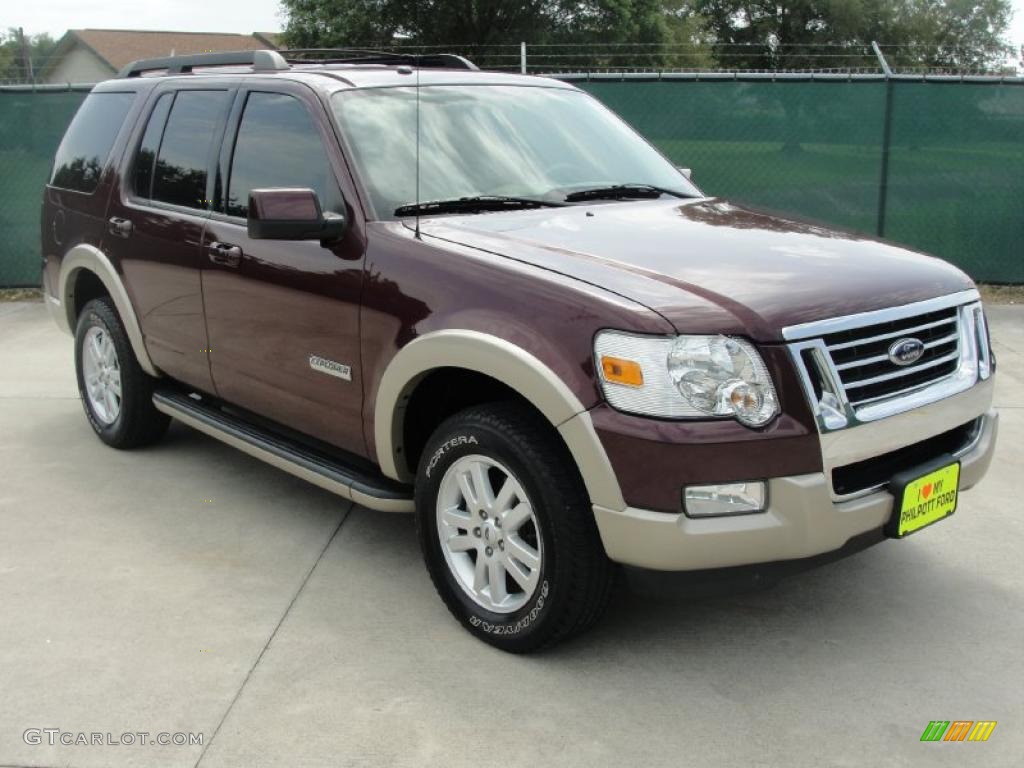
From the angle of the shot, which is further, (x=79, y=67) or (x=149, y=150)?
(x=79, y=67)

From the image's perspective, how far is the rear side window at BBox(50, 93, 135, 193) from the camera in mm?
5574

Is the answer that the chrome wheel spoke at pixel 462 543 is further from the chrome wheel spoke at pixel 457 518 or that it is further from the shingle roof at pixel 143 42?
the shingle roof at pixel 143 42

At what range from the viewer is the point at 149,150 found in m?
5.23

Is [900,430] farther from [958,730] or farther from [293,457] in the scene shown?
[293,457]

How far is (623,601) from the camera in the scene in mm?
3975

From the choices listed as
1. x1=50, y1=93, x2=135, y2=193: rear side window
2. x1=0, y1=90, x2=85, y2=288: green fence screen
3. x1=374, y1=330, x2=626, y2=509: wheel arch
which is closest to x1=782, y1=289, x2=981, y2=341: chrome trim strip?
x1=374, y1=330, x2=626, y2=509: wheel arch

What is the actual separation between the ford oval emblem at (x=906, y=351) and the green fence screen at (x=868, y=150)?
257 inches

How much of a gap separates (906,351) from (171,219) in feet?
10.4

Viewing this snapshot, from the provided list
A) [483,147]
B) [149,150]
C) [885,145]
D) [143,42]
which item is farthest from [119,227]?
[143,42]

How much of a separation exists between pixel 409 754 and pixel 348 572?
130 cm

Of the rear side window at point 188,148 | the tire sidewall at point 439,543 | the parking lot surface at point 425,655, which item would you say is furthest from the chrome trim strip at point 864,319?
the rear side window at point 188,148

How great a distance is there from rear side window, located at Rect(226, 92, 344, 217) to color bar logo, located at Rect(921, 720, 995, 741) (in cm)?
259

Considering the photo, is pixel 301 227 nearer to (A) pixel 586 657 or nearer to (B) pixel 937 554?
(A) pixel 586 657

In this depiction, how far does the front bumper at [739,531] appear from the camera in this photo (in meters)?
3.07
